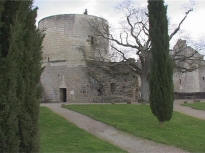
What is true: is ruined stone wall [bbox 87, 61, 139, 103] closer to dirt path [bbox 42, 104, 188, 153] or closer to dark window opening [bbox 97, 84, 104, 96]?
dark window opening [bbox 97, 84, 104, 96]

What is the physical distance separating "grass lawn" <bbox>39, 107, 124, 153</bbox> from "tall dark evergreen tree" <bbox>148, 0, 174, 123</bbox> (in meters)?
3.61

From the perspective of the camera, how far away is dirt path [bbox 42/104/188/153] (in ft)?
31.0

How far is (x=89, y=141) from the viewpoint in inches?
396

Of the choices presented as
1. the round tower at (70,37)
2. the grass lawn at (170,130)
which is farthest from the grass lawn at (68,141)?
the round tower at (70,37)

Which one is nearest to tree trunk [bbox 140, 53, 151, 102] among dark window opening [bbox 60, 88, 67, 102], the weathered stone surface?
the weathered stone surface

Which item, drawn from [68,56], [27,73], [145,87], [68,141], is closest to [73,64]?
[68,56]

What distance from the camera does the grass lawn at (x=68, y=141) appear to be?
890 centimetres

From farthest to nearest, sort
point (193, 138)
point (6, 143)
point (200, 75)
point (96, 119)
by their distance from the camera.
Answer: point (200, 75) → point (96, 119) → point (193, 138) → point (6, 143)

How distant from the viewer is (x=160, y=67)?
1354 cm

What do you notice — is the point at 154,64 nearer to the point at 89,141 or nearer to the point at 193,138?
the point at 193,138

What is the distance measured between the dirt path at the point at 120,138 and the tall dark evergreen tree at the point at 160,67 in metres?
2.25

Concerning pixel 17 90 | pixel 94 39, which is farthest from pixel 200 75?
pixel 17 90

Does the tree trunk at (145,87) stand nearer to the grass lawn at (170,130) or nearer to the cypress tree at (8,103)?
the grass lawn at (170,130)

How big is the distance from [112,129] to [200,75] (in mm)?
40179
